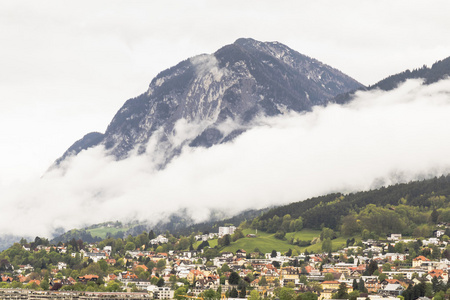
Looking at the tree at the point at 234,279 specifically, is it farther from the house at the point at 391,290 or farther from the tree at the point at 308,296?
the house at the point at 391,290

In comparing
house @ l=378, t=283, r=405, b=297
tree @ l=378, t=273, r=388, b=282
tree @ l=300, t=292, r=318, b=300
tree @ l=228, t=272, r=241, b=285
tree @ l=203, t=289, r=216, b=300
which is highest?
tree @ l=228, t=272, r=241, b=285

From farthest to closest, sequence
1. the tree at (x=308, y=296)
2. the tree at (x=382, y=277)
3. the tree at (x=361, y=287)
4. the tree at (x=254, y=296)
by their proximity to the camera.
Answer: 1. the tree at (x=382, y=277)
2. the tree at (x=361, y=287)
3. the tree at (x=254, y=296)
4. the tree at (x=308, y=296)

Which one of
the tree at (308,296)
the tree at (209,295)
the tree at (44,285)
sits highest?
the tree at (44,285)

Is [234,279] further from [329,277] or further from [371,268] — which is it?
[371,268]

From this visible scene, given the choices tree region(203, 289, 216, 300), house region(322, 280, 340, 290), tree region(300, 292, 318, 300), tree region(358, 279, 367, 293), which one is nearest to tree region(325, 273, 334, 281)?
house region(322, 280, 340, 290)

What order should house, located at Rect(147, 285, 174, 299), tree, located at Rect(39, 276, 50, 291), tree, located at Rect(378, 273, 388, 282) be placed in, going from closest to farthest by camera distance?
tree, located at Rect(378, 273, 388, 282), house, located at Rect(147, 285, 174, 299), tree, located at Rect(39, 276, 50, 291)

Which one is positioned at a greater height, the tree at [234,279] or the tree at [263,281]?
the tree at [234,279]

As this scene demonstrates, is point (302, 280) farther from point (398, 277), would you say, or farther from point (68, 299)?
point (68, 299)

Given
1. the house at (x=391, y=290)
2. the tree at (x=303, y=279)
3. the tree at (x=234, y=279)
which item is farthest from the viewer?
the tree at (x=303, y=279)

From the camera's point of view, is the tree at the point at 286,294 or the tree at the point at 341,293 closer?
the tree at the point at 341,293

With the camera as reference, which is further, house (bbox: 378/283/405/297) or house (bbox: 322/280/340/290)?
house (bbox: 322/280/340/290)

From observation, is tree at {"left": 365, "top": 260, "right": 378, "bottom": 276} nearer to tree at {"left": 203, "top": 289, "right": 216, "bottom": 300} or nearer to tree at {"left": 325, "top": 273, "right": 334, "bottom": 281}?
tree at {"left": 325, "top": 273, "right": 334, "bottom": 281}

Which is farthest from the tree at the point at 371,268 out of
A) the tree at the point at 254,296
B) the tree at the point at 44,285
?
the tree at the point at 44,285

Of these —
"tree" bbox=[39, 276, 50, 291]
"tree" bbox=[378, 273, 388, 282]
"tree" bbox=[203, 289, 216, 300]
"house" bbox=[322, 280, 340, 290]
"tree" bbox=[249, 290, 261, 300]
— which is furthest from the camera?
"tree" bbox=[39, 276, 50, 291]
